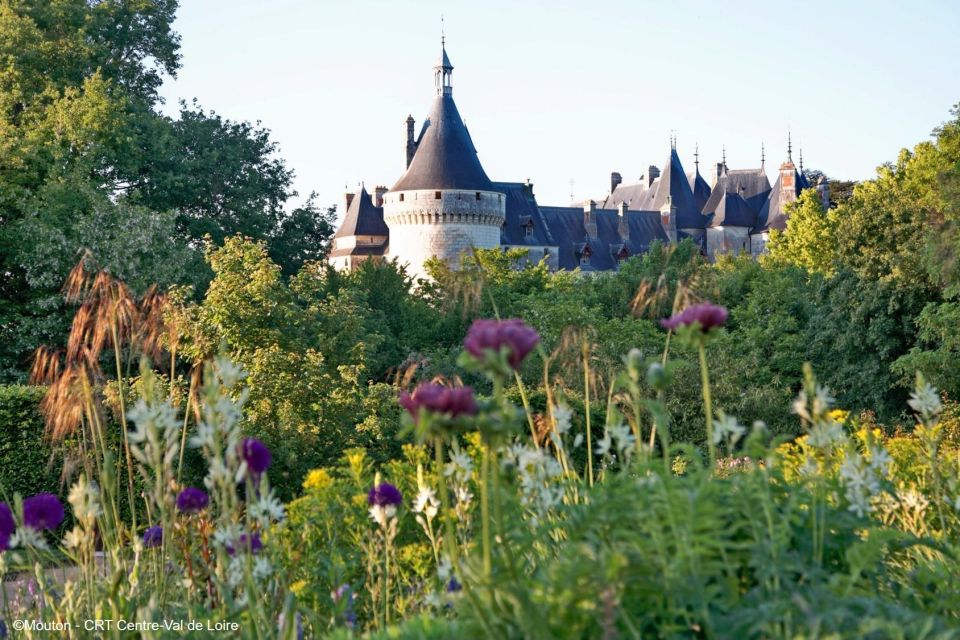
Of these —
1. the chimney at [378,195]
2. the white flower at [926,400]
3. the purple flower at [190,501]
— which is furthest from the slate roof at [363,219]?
the white flower at [926,400]

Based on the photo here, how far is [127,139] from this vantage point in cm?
2386

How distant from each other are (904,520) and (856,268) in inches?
985

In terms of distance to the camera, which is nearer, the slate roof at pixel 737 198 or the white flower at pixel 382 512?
the white flower at pixel 382 512

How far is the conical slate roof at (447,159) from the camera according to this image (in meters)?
52.2

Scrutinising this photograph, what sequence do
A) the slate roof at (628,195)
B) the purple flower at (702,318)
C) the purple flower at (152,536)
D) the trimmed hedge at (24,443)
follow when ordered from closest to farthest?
the purple flower at (702,318)
the purple flower at (152,536)
the trimmed hedge at (24,443)
the slate roof at (628,195)

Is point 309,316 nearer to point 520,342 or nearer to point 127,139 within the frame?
point 127,139

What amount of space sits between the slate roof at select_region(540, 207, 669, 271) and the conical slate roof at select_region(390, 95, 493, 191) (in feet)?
50.4

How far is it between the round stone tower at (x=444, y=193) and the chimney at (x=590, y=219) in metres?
16.7

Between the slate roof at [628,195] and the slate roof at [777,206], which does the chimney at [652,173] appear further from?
the slate roof at [777,206]

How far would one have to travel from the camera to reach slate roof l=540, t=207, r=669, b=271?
223ft

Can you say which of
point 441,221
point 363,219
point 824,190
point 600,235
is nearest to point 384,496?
point 441,221

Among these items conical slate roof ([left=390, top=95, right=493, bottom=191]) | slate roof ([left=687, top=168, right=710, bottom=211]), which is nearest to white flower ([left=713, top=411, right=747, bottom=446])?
conical slate roof ([left=390, top=95, right=493, bottom=191])

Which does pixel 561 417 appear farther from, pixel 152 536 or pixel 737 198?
pixel 737 198

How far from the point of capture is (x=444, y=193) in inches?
2060
